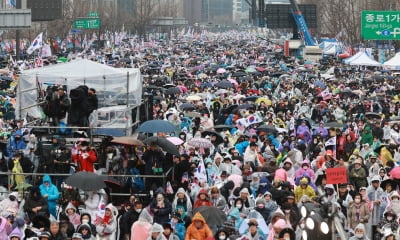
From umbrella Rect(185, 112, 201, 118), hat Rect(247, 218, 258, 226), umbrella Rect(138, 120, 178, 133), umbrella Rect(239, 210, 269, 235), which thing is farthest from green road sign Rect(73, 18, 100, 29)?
hat Rect(247, 218, 258, 226)

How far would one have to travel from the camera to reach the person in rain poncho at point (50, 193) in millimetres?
15055

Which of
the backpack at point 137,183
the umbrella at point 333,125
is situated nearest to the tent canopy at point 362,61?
the umbrella at point 333,125

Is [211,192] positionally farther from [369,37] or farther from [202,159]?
[369,37]

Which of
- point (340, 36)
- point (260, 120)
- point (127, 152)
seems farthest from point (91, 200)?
point (340, 36)

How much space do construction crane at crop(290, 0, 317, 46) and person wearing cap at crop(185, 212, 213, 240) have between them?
61476 mm

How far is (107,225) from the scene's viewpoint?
1366cm

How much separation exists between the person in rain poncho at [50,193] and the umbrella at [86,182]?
1.71 feet

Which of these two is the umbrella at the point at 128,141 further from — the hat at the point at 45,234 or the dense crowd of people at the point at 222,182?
the hat at the point at 45,234

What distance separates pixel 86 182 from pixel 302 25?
63.1 meters

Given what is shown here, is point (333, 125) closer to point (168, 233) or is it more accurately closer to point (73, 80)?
point (73, 80)

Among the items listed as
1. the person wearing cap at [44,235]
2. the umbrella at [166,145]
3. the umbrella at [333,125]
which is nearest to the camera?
the person wearing cap at [44,235]

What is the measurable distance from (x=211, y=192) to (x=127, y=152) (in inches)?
136

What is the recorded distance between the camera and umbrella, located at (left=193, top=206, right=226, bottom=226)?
13.5 metres

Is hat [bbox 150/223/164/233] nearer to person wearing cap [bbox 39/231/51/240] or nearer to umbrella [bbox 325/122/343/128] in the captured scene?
person wearing cap [bbox 39/231/51/240]
